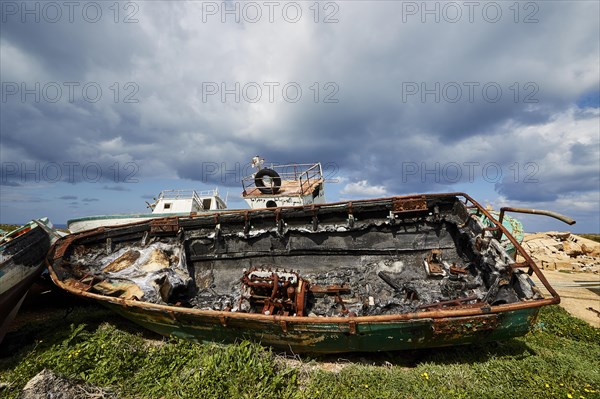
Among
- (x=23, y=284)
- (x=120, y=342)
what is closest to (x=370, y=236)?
(x=120, y=342)

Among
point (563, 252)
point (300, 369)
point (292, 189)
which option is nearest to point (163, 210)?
point (292, 189)

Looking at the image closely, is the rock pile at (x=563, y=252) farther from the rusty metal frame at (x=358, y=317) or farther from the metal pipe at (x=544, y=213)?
the rusty metal frame at (x=358, y=317)

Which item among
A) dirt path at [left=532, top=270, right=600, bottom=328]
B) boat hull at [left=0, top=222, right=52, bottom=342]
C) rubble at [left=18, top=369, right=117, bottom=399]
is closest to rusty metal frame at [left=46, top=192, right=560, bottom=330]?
boat hull at [left=0, top=222, right=52, bottom=342]

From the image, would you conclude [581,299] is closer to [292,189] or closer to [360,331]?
[360,331]

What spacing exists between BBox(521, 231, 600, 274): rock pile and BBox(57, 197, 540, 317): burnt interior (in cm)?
1482

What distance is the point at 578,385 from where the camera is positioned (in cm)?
404

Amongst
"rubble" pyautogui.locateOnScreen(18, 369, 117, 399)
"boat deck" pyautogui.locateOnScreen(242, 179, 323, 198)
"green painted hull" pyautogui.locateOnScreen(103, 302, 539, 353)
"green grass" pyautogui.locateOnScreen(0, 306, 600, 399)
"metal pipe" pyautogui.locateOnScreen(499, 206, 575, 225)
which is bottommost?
"green grass" pyautogui.locateOnScreen(0, 306, 600, 399)

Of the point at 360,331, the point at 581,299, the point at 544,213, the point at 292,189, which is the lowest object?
the point at 581,299

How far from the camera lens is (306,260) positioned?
7895mm

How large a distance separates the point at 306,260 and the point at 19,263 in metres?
6.83

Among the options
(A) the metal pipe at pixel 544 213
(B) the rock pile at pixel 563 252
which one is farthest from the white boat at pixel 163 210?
(B) the rock pile at pixel 563 252

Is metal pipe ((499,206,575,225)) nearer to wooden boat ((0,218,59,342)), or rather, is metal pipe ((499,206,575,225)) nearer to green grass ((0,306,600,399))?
green grass ((0,306,600,399))

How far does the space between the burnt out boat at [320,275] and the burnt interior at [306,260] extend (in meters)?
0.03

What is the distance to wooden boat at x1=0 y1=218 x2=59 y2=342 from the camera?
5.91 metres
